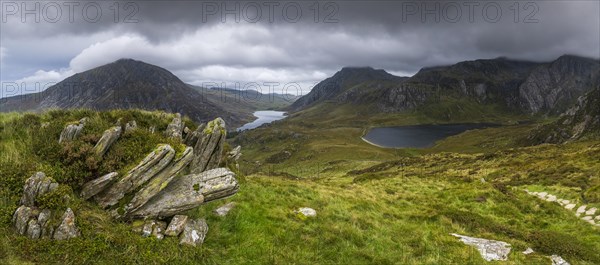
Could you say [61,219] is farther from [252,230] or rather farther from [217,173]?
[252,230]

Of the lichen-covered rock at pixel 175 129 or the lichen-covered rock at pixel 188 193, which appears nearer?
the lichen-covered rock at pixel 188 193

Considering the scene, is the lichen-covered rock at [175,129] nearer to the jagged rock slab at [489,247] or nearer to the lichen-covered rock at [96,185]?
the lichen-covered rock at [96,185]

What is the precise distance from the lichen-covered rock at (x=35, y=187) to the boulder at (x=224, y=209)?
269 inches

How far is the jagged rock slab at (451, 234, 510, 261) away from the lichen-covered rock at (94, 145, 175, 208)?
14.7 metres

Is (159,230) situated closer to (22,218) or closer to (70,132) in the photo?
(22,218)

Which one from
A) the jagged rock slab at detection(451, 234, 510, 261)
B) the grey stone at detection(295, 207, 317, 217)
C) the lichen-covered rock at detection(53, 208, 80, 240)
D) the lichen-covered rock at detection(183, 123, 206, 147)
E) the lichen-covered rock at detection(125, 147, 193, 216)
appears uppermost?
the lichen-covered rock at detection(183, 123, 206, 147)

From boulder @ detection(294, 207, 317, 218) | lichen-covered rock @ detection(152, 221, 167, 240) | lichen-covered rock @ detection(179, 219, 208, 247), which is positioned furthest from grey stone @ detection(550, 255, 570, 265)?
lichen-covered rock @ detection(152, 221, 167, 240)

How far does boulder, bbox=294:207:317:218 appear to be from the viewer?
18.4 meters

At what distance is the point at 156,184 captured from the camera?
13680mm

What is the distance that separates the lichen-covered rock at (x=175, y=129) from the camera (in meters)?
19.3

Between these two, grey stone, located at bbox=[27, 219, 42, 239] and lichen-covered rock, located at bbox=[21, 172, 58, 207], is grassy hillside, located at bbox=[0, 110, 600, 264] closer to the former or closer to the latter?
grey stone, located at bbox=[27, 219, 42, 239]

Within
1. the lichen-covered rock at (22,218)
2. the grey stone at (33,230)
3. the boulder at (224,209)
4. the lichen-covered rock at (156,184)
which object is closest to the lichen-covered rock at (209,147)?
the boulder at (224,209)

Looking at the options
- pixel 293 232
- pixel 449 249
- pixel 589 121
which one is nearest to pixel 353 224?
pixel 293 232

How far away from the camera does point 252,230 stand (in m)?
15.4
